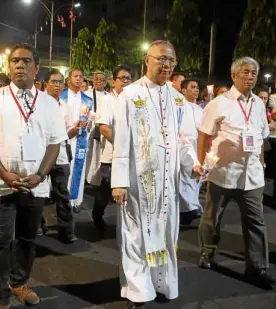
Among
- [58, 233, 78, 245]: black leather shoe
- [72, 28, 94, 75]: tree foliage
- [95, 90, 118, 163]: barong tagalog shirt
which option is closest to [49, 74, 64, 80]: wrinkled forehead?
[95, 90, 118, 163]: barong tagalog shirt

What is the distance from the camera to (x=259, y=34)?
690 inches

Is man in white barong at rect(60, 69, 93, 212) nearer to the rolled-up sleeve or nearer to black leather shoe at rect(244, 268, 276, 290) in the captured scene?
the rolled-up sleeve

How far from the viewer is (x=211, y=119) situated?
461cm

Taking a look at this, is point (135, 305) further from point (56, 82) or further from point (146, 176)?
point (56, 82)

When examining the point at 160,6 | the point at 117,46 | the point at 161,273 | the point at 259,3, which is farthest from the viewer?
the point at 160,6

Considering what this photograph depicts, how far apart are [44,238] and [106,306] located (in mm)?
2120

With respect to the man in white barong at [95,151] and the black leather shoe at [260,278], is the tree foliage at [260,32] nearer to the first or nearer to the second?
the man in white barong at [95,151]

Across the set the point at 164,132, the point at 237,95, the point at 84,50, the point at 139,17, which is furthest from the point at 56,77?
the point at 139,17

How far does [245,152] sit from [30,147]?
2.07 metres

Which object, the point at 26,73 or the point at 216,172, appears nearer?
the point at 26,73

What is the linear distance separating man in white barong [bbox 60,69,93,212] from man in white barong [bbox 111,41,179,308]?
2.30 metres

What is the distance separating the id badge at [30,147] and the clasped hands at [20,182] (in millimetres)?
150

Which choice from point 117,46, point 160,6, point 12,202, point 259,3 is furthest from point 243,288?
point 160,6

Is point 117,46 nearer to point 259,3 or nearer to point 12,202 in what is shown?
point 259,3
